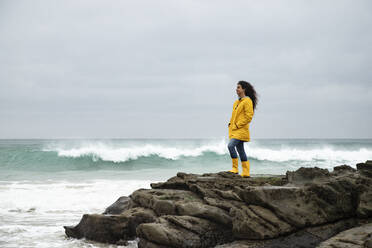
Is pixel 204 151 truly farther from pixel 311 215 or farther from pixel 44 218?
pixel 311 215

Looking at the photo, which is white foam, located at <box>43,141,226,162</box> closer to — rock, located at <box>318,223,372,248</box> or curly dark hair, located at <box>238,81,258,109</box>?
curly dark hair, located at <box>238,81,258,109</box>

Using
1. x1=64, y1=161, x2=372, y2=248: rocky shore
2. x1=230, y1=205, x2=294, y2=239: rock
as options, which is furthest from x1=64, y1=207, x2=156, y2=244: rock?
x1=230, y1=205, x2=294, y2=239: rock

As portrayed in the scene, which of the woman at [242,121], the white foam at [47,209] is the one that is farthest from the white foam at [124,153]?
the woman at [242,121]

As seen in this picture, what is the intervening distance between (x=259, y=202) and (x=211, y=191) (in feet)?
3.52

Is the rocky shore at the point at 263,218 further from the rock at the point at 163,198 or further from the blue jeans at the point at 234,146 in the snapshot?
the blue jeans at the point at 234,146

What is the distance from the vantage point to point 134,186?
40.7ft

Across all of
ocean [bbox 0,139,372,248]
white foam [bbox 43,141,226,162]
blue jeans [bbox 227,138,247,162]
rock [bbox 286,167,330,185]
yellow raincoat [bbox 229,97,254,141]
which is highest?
yellow raincoat [bbox 229,97,254,141]

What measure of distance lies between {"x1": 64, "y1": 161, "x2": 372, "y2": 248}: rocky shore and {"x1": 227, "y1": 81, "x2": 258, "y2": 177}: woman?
1.19m

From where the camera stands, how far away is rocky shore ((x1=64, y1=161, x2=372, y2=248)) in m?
4.36

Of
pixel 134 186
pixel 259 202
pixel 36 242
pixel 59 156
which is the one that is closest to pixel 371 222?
pixel 259 202

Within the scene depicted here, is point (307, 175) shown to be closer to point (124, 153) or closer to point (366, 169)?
point (366, 169)

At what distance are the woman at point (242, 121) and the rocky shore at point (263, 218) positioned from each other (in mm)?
1194

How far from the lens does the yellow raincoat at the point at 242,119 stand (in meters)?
6.54

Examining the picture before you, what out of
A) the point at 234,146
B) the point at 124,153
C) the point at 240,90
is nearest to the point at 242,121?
the point at 234,146
